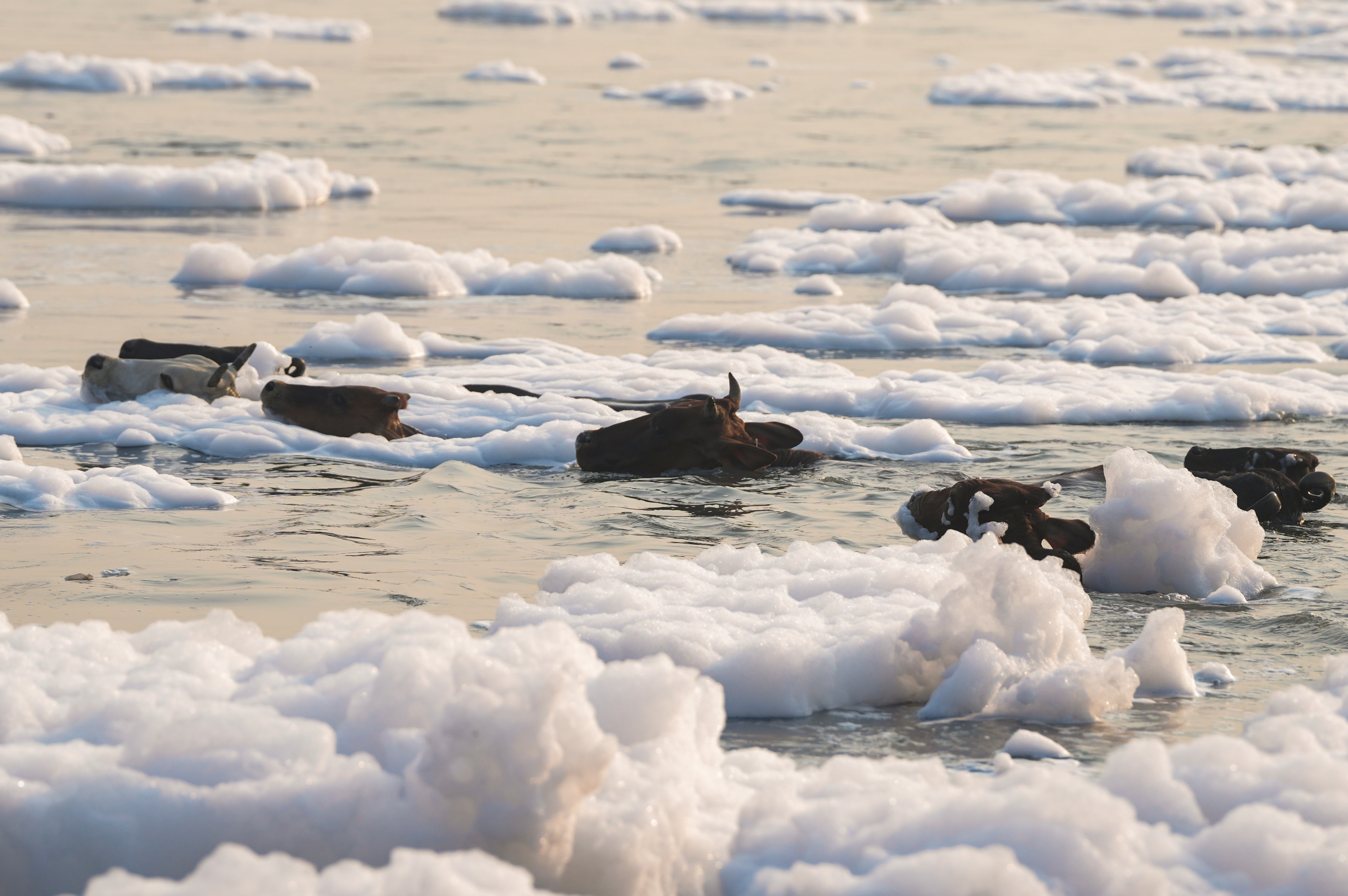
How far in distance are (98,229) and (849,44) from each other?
1202 inches

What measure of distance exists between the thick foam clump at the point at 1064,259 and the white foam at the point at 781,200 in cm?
151

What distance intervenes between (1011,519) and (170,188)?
582 inches

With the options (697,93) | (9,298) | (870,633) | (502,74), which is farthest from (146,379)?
(502,74)

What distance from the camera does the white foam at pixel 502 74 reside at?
32281 mm

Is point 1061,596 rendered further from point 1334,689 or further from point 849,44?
point 849,44

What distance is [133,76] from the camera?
30312 mm

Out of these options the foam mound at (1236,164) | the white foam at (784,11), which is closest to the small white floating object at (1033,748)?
the foam mound at (1236,164)

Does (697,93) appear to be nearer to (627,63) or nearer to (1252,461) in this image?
(627,63)

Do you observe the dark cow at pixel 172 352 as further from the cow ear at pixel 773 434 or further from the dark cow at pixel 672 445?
the cow ear at pixel 773 434

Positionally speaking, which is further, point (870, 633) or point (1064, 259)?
point (1064, 259)

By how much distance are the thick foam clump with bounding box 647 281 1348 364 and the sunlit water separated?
556mm

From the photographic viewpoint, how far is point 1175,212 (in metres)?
20.1

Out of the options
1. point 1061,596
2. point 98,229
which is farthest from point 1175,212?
point 1061,596

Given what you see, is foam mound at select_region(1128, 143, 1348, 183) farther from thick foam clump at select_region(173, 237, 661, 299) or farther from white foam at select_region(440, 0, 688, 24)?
white foam at select_region(440, 0, 688, 24)
